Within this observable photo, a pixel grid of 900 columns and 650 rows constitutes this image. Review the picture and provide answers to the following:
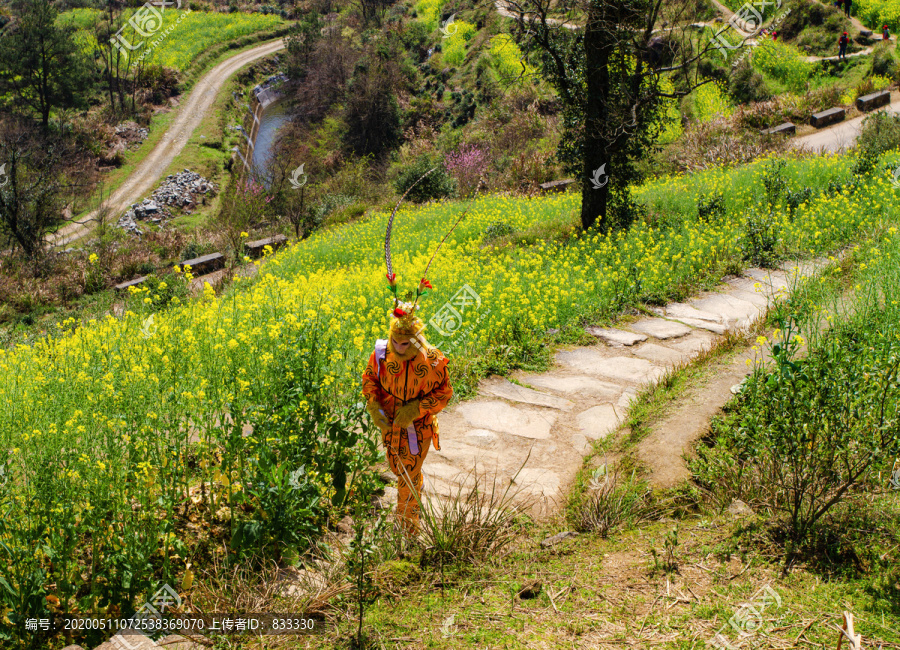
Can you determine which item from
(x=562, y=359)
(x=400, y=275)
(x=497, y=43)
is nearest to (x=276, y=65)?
(x=497, y=43)

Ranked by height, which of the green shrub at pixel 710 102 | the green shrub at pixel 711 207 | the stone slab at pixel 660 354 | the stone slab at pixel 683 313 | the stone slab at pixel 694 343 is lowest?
the stone slab at pixel 660 354

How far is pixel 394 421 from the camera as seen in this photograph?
3588 millimetres

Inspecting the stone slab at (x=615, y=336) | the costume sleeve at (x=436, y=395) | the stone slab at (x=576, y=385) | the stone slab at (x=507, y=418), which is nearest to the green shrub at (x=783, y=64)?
the stone slab at (x=615, y=336)

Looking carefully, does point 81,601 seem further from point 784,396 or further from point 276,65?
point 276,65

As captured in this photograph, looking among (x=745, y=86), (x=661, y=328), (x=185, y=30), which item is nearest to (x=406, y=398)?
(x=661, y=328)

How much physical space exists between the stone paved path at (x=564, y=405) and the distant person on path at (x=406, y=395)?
9.7 inches

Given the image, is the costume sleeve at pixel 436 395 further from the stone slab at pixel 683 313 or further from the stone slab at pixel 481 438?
the stone slab at pixel 683 313

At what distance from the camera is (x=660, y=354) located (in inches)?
250

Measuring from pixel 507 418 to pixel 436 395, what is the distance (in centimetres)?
177

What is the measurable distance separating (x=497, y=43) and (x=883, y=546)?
34.8 m

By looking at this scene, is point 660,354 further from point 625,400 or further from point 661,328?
point 625,400

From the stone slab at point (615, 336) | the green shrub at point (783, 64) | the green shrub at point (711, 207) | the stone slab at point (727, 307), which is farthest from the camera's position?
the green shrub at point (783, 64)

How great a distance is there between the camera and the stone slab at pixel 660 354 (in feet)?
20.1

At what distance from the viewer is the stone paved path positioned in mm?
4414
